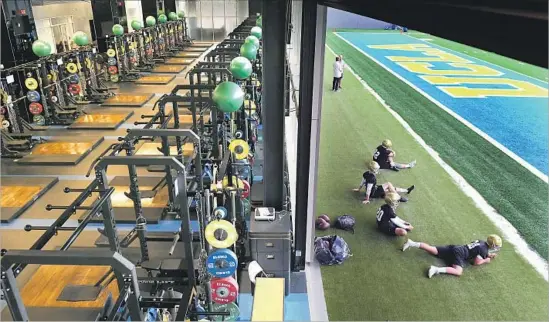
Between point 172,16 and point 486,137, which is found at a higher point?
point 172,16

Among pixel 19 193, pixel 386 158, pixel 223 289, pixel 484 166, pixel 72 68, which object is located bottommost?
pixel 484 166

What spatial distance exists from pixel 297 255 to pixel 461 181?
4.31m

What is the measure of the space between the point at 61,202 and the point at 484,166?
27.6 feet

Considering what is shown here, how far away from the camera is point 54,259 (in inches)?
94.1

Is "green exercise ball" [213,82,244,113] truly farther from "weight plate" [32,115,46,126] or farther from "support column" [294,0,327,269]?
"weight plate" [32,115,46,126]

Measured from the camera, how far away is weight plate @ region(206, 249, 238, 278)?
3.83 meters

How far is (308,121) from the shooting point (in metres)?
5.14

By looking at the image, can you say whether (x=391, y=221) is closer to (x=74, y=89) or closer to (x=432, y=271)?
(x=432, y=271)

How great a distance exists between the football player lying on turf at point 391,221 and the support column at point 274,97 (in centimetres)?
177

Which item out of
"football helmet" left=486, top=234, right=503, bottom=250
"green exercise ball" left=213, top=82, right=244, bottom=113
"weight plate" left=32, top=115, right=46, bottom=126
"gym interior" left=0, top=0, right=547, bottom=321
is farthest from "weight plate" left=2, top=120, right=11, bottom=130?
"football helmet" left=486, top=234, right=503, bottom=250

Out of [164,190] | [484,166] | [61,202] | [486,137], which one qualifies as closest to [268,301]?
[164,190]

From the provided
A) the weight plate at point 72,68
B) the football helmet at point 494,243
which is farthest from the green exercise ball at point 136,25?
the football helmet at point 494,243

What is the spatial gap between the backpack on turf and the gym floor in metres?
1.23

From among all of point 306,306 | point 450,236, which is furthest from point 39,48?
point 450,236
